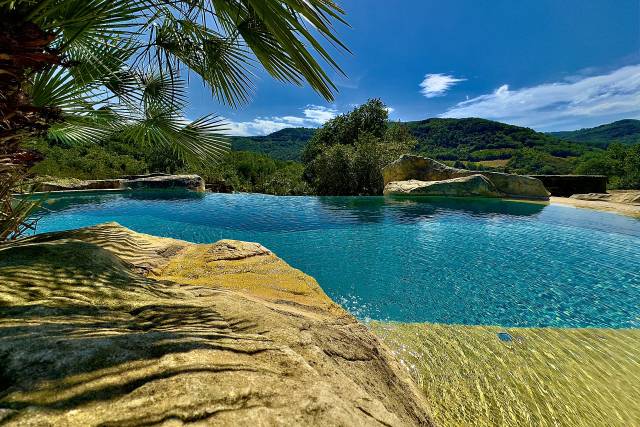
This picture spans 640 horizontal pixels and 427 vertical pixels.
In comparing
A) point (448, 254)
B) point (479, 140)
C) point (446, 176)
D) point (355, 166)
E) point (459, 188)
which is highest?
point (479, 140)

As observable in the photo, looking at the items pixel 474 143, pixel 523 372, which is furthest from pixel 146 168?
pixel 474 143

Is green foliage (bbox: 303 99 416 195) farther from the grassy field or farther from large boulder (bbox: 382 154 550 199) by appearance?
the grassy field

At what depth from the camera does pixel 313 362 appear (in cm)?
116

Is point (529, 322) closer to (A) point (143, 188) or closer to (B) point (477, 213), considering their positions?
(B) point (477, 213)

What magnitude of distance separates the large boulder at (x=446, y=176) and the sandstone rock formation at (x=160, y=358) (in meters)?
17.0

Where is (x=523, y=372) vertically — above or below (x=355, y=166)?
A: below

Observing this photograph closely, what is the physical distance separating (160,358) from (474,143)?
231ft

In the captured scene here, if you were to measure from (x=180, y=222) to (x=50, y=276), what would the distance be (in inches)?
338

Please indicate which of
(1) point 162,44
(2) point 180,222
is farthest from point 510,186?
(1) point 162,44

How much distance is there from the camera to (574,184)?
57.4ft

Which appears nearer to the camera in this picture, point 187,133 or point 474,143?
point 187,133

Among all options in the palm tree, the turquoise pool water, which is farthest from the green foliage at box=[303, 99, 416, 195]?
the palm tree

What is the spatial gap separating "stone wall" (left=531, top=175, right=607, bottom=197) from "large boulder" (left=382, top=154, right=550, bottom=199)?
1754mm

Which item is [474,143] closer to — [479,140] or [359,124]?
[479,140]
